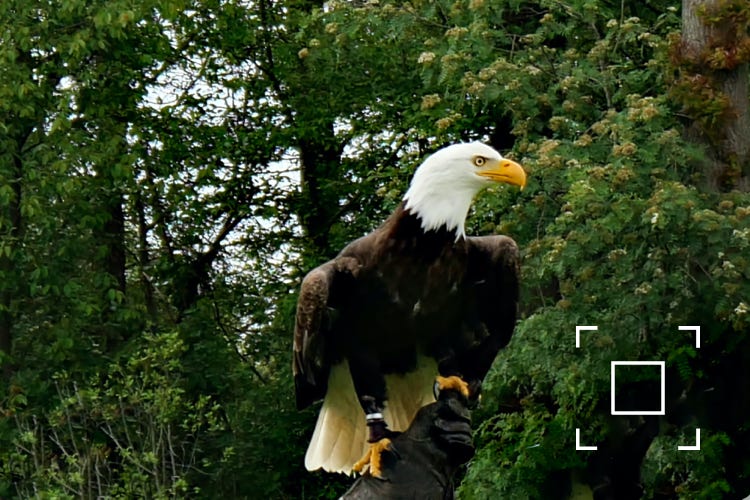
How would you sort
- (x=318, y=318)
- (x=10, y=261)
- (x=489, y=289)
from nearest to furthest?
(x=318, y=318) < (x=489, y=289) < (x=10, y=261)

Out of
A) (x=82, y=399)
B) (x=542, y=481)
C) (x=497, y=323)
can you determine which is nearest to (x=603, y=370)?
(x=542, y=481)

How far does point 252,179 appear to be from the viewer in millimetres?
18734

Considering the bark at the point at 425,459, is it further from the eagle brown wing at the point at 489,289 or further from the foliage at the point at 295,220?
the foliage at the point at 295,220

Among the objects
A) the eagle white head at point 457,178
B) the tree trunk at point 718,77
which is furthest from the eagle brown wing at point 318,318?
the tree trunk at point 718,77

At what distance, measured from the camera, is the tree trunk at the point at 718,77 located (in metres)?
13.5

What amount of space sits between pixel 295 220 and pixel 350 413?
10.8 m

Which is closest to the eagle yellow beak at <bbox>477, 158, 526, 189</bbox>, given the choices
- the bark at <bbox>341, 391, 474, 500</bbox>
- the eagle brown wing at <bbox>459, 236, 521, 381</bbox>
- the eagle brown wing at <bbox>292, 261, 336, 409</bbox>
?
the eagle brown wing at <bbox>459, 236, 521, 381</bbox>

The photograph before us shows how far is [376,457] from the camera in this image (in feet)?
24.9

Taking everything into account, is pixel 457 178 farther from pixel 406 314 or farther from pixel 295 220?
pixel 295 220

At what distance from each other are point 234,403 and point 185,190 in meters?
2.08

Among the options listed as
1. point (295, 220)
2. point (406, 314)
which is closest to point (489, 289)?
point (406, 314)

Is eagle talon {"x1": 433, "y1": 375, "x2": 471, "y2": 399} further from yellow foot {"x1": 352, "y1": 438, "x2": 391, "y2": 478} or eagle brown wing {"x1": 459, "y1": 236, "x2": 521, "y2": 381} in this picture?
yellow foot {"x1": 352, "y1": 438, "x2": 391, "y2": 478}

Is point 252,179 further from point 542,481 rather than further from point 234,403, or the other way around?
point 542,481

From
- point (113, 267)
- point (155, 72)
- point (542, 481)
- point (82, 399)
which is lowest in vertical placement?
point (542, 481)
